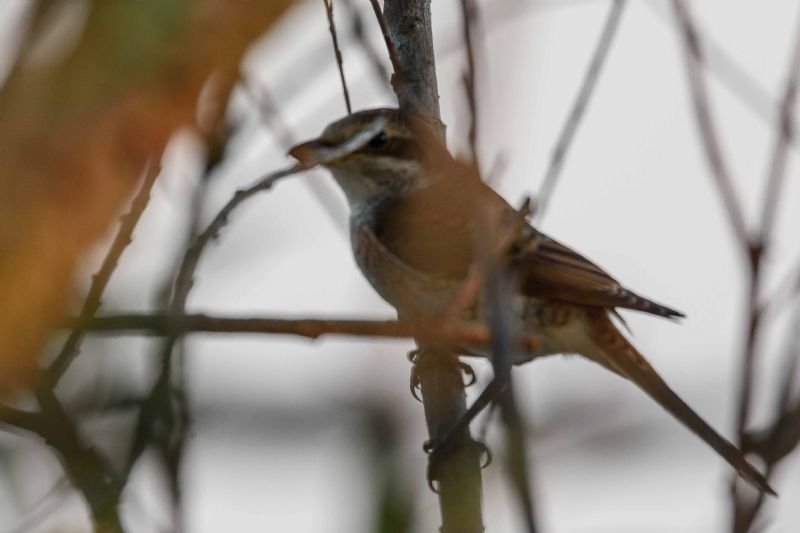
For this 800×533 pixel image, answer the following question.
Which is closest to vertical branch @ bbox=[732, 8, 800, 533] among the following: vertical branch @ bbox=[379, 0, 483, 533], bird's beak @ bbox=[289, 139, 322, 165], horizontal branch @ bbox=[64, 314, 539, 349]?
horizontal branch @ bbox=[64, 314, 539, 349]

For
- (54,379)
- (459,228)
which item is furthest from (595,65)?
(54,379)

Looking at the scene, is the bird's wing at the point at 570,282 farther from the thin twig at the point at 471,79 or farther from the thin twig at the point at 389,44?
the thin twig at the point at 471,79

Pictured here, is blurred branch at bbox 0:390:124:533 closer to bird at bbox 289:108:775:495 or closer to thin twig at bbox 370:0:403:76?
thin twig at bbox 370:0:403:76

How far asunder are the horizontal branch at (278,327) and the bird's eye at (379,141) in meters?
3.38

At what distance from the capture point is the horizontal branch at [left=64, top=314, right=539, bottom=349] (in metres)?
1.20

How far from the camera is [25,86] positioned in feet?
2.36

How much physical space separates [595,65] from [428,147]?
7.36 ft

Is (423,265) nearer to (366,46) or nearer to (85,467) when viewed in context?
(366,46)

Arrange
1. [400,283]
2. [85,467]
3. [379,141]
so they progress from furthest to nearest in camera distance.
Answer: [379,141]
[400,283]
[85,467]

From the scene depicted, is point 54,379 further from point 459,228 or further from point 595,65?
point 459,228

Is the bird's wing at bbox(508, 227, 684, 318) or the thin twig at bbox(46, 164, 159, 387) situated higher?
the bird's wing at bbox(508, 227, 684, 318)

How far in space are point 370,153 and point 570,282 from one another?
1.17m

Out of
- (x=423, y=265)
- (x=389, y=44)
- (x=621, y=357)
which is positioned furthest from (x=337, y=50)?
(x=621, y=357)

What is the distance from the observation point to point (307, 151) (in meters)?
4.50
